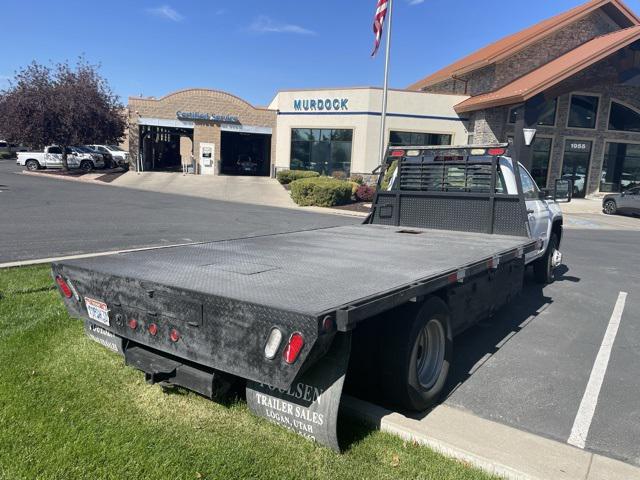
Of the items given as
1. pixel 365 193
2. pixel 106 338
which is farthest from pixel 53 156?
pixel 106 338

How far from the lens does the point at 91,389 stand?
3742mm

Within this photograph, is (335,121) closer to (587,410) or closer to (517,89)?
(517,89)

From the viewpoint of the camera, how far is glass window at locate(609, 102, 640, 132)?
28641 mm

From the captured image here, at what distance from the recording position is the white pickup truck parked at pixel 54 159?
35.5m

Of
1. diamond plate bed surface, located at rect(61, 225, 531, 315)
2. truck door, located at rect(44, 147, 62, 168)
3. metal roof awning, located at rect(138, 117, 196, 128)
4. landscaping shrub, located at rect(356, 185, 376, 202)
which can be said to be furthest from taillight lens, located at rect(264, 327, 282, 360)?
truck door, located at rect(44, 147, 62, 168)

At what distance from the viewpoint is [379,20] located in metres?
23.7

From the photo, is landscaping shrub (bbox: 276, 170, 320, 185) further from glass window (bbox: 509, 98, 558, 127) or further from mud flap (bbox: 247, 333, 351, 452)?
mud flap (bbox: 247, 333, 351, 452)

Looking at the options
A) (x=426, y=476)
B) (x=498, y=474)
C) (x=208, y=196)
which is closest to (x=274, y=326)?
(x=426, y=476)

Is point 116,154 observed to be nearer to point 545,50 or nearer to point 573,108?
point 545,50

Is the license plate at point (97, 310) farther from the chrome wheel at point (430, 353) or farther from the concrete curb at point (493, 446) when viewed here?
the chrome wheel at point (430, 353)

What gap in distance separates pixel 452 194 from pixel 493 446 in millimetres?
4163

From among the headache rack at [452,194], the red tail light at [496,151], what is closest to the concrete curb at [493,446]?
the headache rack at [452,194]

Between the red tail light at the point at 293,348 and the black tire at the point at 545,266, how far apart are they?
629cm

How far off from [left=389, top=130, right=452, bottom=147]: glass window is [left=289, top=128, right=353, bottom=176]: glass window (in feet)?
8.60
